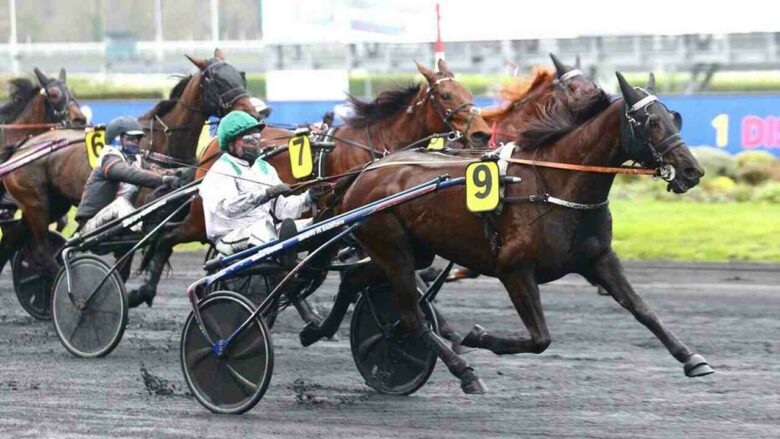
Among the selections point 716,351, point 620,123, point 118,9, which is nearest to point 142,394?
point 620,123

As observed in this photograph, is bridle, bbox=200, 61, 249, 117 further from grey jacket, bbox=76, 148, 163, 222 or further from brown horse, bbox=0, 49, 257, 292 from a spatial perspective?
grey jacket, bbox=76, 148, 163, 222

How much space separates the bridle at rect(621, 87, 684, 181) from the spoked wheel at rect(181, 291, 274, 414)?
6.12 feet

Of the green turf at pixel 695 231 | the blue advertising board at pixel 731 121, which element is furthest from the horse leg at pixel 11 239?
the blue advertising board at pixel 731 121

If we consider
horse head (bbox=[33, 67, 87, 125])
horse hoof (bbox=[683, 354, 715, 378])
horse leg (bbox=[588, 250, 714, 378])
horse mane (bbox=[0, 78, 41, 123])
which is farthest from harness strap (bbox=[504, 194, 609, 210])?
horse mane (bbox=[0, 78, 41, 123])

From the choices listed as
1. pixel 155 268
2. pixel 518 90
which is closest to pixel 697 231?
pixel 518 90

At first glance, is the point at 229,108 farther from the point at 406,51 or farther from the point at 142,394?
the point at 406,51

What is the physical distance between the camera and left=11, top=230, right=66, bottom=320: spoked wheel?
9695 millimetres

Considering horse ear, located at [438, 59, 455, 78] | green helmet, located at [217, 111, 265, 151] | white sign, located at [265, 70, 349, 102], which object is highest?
horse ear, located at [438, 59, 455, 78]

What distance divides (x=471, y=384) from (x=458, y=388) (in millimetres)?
770

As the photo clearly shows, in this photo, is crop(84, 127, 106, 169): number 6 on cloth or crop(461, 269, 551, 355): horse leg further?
crop(84, 127, 106, 169): number 6 on cloth

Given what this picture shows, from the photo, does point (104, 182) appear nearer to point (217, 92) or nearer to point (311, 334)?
point (217, 92)

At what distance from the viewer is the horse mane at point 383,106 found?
30.7 feet

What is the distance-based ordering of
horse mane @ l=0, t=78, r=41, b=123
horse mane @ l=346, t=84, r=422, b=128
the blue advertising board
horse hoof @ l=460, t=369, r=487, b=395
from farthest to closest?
the blue advertising board → horse mane @ l=0, t=78, r=41, b=123 → horse mane @ l=346, t=84, r=422, b=128 → horse hoof @ l=460, t=369, r=487, b=395

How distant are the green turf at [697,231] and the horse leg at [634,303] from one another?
6416 mm
